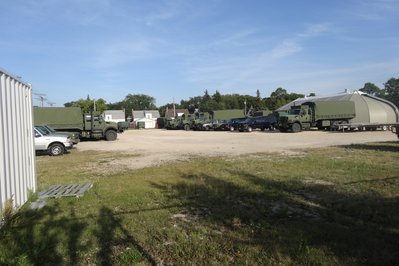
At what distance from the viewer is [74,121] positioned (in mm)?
32562

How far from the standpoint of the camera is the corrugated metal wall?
22.4 feet

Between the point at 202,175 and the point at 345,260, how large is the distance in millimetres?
7145

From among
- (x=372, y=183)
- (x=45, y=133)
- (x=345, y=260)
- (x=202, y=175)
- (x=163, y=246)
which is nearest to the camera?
(x=345, y=260)

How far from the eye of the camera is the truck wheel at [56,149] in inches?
829

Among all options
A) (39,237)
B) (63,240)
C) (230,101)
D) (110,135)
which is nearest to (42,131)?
(110,135)

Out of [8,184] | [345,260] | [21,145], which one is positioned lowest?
[345,260]

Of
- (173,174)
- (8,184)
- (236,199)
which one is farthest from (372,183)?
(8,184)

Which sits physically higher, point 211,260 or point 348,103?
point 348,103

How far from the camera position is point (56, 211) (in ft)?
25.4

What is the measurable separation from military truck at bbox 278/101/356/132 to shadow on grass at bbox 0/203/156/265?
33339mm

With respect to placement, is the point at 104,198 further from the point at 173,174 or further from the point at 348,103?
the point at 348,103

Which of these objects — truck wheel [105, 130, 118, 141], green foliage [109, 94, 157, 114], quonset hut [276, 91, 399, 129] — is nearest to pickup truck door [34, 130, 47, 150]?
truck wheel [105, 130, 118, 141]

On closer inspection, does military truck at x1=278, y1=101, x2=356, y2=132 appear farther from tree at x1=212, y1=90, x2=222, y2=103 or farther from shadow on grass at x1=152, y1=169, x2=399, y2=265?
tree at x1=212, y1=90, x2=222, y2=103

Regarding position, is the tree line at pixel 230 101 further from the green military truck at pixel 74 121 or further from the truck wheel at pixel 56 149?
the truck wheel at pixel 56 149
